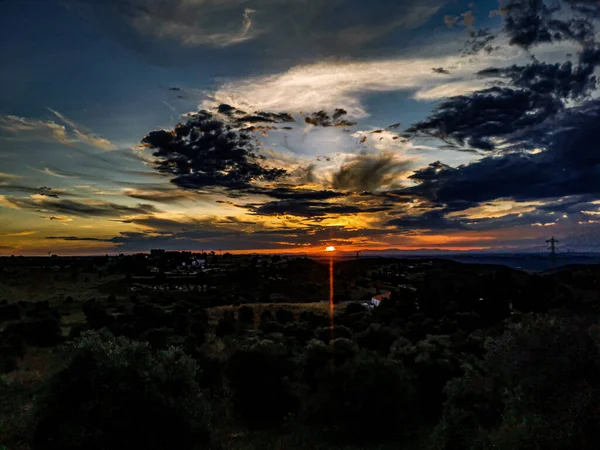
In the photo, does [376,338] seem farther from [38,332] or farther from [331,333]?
[38,332]

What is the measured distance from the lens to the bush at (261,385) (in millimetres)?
30391

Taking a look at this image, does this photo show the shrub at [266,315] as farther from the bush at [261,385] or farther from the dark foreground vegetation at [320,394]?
the bush at [261,385]

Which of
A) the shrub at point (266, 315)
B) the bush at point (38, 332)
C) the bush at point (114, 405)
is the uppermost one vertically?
the bush at point (114, 405)

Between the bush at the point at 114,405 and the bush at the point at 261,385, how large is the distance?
33.1 feet

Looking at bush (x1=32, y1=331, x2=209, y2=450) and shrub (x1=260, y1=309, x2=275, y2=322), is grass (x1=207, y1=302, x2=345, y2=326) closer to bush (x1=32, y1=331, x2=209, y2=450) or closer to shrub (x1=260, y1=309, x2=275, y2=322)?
shrub (x1=260, y1=309, x2=275, y2=322)

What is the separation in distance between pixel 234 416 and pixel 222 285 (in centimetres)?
11477

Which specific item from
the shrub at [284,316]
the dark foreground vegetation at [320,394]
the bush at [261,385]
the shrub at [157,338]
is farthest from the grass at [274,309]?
the bush at [261,385]

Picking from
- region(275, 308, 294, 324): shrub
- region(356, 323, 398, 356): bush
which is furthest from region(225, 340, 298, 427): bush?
region(275, 308, 294, 324): shrub

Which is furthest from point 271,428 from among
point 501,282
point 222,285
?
point 222,285

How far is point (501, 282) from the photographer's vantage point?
93.8 metres

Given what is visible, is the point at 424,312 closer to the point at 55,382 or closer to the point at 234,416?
the point at 234,416

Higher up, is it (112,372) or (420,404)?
(112,372)

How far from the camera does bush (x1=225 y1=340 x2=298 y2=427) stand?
3039 centimetres

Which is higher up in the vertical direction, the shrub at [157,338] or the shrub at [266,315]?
the shrub at [157,338]
